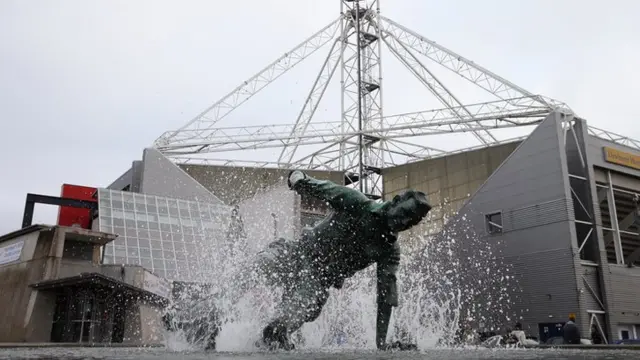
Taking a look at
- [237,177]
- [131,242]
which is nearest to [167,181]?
[237,177]

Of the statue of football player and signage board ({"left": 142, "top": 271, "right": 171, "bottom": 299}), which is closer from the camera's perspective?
the statue of football player

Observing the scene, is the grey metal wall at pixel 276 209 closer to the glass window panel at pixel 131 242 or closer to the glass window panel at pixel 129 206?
the glass window panel at pixel 129 206

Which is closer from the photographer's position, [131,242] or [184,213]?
[131,242]

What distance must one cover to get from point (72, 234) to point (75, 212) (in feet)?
92.4

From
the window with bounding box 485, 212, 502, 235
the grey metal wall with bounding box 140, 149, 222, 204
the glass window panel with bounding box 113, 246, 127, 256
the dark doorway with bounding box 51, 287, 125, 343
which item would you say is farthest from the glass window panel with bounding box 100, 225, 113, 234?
the window with bounding box 485, 212, 502, 235

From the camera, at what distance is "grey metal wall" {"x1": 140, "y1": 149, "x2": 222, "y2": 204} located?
1607 inches

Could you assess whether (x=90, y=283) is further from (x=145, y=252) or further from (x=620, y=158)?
(x=620, y=158)

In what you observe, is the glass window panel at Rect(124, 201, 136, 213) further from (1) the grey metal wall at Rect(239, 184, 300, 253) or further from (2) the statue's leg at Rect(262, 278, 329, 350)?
(2) the statue's leg at Rect(262, 278, 329, 350)

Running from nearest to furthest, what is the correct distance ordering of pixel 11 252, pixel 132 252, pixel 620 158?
1. pixel 11 252
2. pixel 620 158
3. pixel 132 252

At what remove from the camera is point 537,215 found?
3067cm

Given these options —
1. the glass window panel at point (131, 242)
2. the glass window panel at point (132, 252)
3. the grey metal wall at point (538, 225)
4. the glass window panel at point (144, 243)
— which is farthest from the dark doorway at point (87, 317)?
the grey metal wall at point (538, 225)

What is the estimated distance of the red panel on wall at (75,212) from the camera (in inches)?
2040

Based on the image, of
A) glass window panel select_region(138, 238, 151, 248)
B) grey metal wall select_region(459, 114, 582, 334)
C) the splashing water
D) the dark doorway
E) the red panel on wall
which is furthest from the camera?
the red panel on wall

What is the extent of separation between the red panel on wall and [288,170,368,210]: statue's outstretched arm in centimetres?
4548
